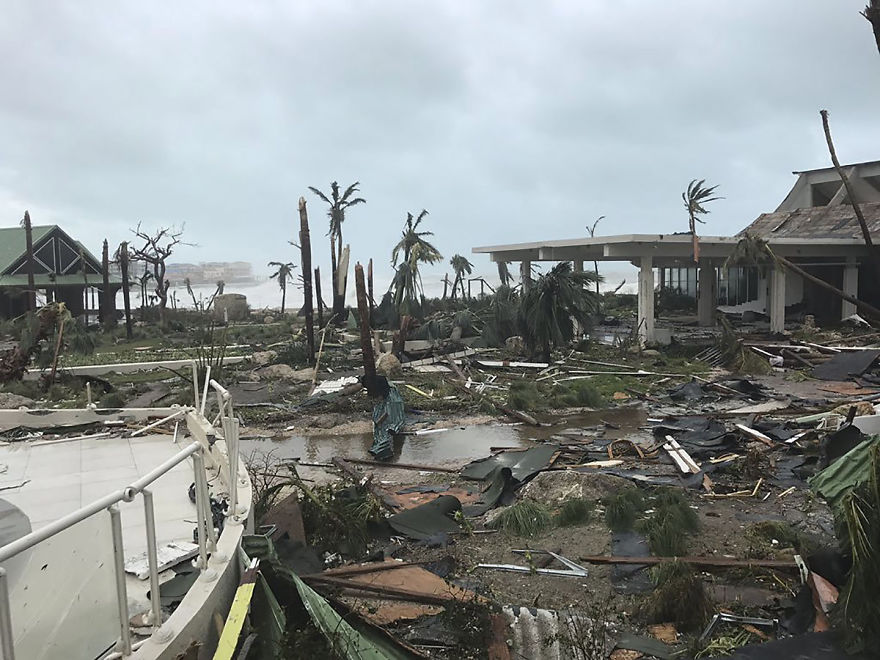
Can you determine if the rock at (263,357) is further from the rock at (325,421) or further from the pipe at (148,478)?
the pipe at (148,478)

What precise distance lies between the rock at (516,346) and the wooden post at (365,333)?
597 centimetres

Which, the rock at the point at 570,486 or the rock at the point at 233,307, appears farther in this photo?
the rock at the point at 233,307

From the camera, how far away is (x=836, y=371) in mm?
16094

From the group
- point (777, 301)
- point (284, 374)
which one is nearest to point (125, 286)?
point (284, 374)

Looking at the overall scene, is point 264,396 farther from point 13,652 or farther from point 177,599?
point 13,652

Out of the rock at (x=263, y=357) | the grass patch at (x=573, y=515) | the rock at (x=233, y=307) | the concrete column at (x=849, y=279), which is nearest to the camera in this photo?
the grass patch at (x=573, y=515)

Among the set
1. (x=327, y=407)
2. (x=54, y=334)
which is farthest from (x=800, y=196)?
(x=54, y=334)

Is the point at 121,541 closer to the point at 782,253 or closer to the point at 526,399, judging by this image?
the point at 526,399

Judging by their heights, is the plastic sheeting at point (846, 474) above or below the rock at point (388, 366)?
above

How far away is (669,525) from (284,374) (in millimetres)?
14240

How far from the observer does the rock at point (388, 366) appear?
60.8 feet

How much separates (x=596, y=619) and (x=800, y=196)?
3359 centimetres

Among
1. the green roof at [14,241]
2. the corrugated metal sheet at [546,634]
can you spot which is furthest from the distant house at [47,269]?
the corrugated metal sheet at [546,634]

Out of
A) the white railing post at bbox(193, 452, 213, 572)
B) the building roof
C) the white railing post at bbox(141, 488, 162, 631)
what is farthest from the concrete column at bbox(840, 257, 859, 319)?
the white railing post at bbox(141, 488, 162, 631)
